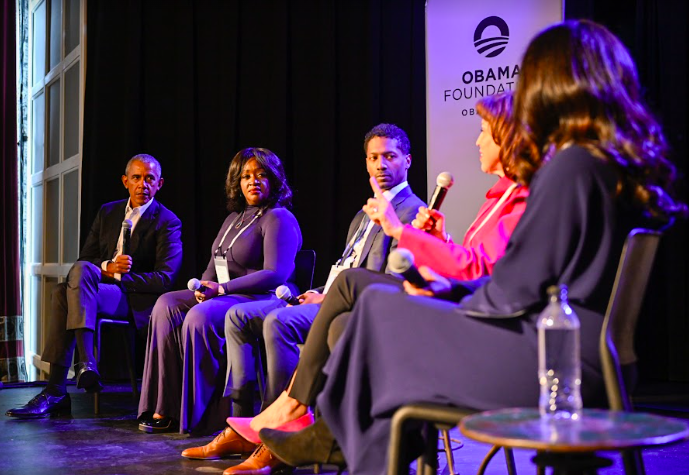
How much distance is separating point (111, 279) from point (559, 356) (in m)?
3.11

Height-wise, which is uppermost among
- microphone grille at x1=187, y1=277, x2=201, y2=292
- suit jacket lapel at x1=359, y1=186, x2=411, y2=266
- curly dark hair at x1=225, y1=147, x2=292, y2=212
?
curly dark hair at x1=225, y1=147, x2=292, y2=212

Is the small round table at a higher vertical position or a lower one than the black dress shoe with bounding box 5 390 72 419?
higher

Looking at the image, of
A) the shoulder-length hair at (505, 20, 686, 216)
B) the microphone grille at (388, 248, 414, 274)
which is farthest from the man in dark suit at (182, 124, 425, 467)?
the shoulder-length hair at (505, 20, 686, 216)

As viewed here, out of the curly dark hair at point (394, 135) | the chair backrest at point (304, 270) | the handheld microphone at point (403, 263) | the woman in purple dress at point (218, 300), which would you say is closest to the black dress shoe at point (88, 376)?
the woman in purple dress at point (218, 300)

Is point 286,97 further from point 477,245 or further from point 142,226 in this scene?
point 477,245

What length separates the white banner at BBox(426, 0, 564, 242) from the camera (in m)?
3.72

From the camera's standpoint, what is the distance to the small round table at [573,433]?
3.13 feet

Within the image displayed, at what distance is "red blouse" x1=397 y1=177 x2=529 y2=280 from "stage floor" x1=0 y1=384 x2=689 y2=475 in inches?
35.0

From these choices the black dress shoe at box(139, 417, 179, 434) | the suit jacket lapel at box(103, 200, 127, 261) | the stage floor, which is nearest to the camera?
the stage floor

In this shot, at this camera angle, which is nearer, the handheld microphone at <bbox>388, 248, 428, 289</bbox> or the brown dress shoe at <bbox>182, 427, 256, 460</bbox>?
the handheld microphone at <bbox>388, 248, 428, 289</bbox>

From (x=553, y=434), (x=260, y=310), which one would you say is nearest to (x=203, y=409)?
(x=260, y=310)

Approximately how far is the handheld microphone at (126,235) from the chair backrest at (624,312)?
3.11 m

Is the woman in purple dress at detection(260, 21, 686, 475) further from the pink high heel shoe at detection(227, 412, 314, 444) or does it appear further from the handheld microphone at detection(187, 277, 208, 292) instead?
the handheld microphone at detection(187, 277, 208, 292)

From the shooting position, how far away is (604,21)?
14.5ft
